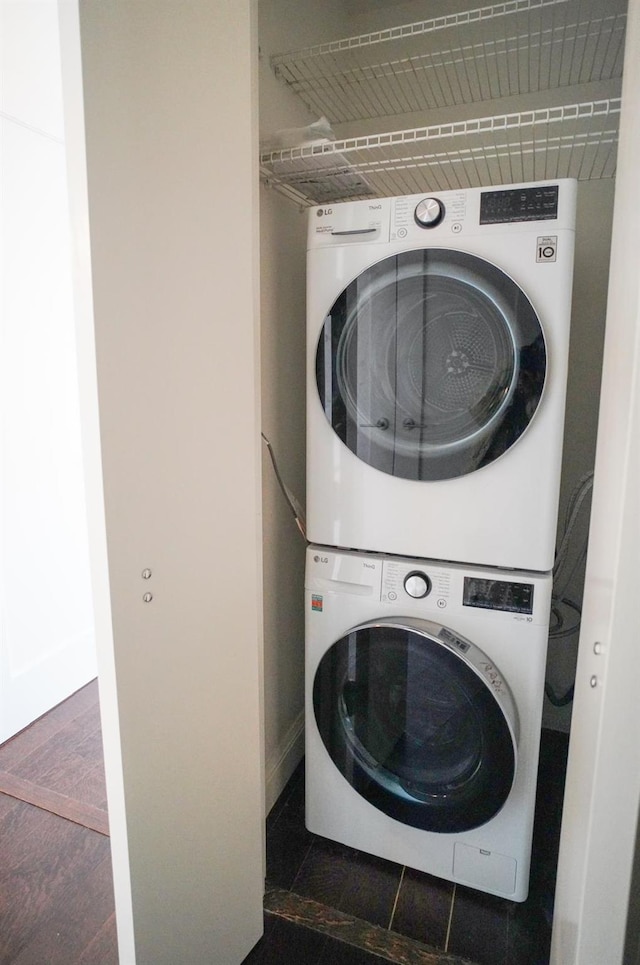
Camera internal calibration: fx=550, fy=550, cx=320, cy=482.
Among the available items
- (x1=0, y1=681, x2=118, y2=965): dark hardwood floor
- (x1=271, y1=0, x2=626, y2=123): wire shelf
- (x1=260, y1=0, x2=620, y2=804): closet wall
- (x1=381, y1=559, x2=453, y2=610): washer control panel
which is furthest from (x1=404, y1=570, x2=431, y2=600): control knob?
(x1=271, y1=0, x2=626, y2=123): wire shelf

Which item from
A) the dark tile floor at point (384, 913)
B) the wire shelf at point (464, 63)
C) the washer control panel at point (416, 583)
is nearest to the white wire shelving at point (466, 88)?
the wire shelf at point (464, 63)

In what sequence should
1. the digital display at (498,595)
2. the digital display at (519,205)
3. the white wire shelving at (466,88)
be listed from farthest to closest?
1. the white wire shelving at (466,88)
2. the digital display at (498,595)
3. the digital display at (519,205)

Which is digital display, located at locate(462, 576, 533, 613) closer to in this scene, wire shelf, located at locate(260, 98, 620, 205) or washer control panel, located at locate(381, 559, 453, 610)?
washer control panel, located at locate(381, 559, 453, 610)

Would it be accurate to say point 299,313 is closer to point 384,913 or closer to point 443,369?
point 443,369

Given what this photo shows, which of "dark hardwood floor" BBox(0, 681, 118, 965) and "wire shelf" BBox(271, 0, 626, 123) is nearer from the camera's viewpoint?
"dark hardwood floor" BBox(0, 681, 118, 965)

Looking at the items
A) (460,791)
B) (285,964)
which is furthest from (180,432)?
(285,964)

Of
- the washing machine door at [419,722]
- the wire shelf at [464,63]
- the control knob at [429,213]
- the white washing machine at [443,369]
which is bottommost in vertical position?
the washing machine door at [419,722]

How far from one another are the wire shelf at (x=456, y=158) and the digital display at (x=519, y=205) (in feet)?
0.45

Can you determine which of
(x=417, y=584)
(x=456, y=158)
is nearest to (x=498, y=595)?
(x=417, y=584)

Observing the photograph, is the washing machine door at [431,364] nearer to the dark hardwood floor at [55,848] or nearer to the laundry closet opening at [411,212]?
the laundry closet opening at [411,212]

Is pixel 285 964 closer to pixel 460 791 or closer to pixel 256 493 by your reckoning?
pixel 460 791

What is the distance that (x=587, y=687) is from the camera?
2.62ft

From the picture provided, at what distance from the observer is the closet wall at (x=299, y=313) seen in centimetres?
150

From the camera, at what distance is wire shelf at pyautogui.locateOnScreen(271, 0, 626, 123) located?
1.54 meters
